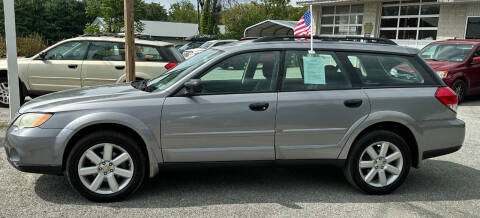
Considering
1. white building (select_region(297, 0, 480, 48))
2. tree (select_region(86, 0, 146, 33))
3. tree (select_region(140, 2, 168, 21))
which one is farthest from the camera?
tree (select_region(140, 2, 168, 21))

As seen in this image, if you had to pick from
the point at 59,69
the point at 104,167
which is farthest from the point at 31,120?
the point at 59,69

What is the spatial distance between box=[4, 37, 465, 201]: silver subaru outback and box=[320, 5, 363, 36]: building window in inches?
722

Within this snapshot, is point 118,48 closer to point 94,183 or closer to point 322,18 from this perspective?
point 94,183

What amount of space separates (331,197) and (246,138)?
1113mm

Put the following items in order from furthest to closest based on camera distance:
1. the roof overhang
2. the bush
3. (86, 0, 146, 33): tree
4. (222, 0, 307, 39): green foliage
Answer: (222, 0, 307, 39): green foliage, the roof overhang, (86, 0, 146, 33): tree, the bush

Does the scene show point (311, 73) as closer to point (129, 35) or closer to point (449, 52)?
point (129, 35)

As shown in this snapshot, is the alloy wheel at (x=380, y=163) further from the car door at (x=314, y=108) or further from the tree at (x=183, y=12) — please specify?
the tree at (x=183, y=12)

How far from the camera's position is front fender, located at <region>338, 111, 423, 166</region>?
4.35 metres

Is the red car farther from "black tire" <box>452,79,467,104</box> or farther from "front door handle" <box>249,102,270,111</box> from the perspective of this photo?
"front door handle" <box>249,102,270,111</box>

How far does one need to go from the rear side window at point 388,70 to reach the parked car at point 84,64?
16.4 ft

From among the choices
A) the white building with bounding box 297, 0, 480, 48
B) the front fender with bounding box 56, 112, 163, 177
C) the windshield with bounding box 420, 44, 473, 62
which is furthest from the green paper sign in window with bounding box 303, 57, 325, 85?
the white building with bounding box 297, 0, 480, 48

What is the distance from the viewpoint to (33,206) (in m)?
3.98

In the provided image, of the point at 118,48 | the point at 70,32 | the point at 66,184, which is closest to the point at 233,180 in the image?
the point at 66,184

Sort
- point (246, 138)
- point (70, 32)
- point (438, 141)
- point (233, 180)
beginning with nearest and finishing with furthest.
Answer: point (246, 138), point (438, 141), point (233, 180), point (70, 32)
